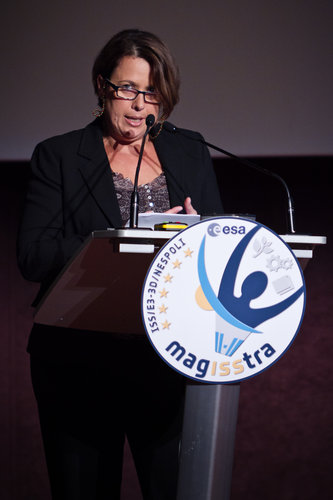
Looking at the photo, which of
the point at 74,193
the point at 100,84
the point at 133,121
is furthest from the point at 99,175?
the point at 100,84

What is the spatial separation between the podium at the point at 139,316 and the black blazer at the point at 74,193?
19 cm

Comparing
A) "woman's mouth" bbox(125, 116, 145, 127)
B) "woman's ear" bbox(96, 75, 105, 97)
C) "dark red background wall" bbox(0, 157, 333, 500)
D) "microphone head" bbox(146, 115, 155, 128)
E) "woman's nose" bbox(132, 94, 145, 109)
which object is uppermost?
"woman's ear" bbox(96, 75, 105, 97)

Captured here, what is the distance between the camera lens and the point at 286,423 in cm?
244

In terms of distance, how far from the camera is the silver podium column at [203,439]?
894mm

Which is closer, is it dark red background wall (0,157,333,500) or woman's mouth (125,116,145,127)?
woman's mouth (125,116,145,127)

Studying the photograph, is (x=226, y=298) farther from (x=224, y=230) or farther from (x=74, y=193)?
(x=74, y=193)

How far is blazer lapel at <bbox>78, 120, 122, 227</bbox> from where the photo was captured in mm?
1252

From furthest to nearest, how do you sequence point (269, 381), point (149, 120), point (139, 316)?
point (269, 381), point (149, 120), point (139, 316)

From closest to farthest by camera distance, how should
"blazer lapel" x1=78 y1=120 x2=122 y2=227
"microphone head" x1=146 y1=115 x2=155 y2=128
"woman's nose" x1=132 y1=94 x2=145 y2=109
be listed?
"microphone head" x1=146 y1=115 x2=155 y2=128, "blazer lapel" x1=78 y1=120 x2=122 y2=227, "woman's nose" x1=132 y1=94 x2=145 y2=109

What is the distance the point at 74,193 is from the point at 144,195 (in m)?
0.16

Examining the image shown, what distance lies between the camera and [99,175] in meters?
1.29

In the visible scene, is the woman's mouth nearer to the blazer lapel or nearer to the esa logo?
the blazer lapel

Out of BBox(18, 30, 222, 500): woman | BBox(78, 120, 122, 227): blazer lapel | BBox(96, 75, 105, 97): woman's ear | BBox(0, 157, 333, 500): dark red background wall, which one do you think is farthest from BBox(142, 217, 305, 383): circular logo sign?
BBox(0, 157, 333, 500): dark red background wall

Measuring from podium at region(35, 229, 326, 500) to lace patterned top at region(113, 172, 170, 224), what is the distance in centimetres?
39
